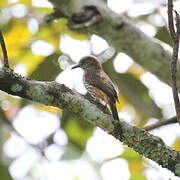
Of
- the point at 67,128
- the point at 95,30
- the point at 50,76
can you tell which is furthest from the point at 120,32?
the point at 67,128

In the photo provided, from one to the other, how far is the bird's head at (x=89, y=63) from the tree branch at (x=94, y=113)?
2.31 metres

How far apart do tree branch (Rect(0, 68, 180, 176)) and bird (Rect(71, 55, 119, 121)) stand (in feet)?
2.62

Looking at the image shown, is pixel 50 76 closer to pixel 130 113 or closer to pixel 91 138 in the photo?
pixel 91 138

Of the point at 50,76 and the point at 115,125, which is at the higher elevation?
the point at 115,125

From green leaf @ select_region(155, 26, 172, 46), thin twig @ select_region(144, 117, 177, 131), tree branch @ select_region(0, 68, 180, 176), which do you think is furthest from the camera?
green leaf @ select_region(155, 26, 172, 46)

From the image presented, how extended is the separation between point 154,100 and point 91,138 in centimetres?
74

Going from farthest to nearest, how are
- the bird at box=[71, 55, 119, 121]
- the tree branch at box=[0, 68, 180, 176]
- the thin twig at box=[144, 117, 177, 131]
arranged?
the bird at box=[71, 55, 119, 121], the thin twig at box=[144, 117, 177, 131], the tree branch at box=[0, 68, 180, 176]

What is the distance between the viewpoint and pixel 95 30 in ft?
15.7

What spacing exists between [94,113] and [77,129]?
2.08 meters

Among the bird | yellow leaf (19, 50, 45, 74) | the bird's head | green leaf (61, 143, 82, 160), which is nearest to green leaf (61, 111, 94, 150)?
green leaf (61, 143, 82, 160)

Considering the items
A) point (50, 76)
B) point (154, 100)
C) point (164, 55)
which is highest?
point (164, 55)

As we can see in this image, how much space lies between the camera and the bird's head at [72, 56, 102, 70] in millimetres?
5998

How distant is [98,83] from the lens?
17.1 feet

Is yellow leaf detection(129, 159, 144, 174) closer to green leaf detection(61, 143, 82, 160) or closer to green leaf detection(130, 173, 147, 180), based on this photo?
green leaf detection(130, 173, 147, 180)
